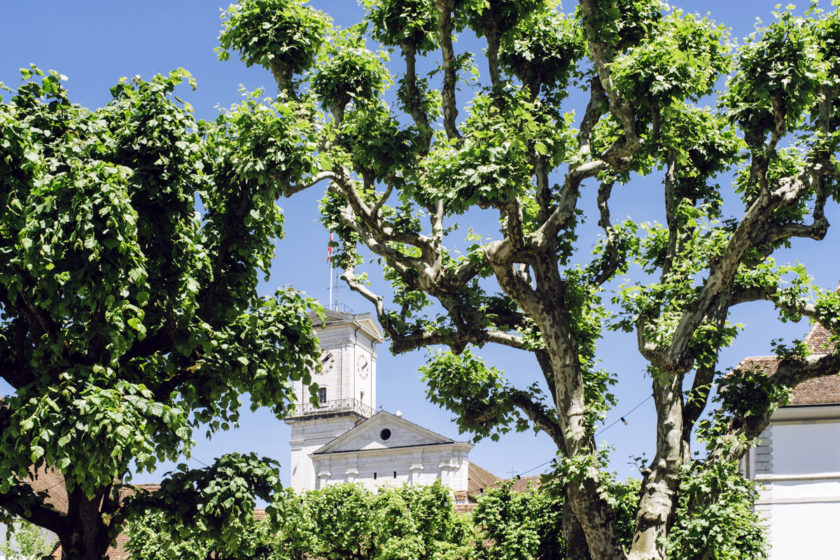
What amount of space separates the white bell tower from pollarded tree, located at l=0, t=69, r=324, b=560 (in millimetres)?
62801

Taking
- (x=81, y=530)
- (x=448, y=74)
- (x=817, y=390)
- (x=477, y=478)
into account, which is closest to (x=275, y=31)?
(x=448, y=74)

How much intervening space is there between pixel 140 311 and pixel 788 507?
22945mm

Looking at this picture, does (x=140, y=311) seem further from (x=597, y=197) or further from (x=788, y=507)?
(x=788, y=507)

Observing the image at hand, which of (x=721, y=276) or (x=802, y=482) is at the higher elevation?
(x=721, y=276)

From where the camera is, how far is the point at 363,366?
7906 centimetres

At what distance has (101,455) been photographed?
10055 mm

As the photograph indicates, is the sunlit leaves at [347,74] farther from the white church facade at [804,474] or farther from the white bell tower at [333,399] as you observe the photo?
the white bell tower at [333,399]

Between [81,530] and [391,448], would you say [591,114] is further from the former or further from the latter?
[391,448]

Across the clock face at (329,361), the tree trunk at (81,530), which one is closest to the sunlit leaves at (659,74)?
the tree trunk at (81,530)

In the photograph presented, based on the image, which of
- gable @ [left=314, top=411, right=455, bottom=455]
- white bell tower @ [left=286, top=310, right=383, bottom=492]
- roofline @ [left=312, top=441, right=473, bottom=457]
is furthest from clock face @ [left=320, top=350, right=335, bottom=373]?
roofline @ [left=312, top=441, right=473, bottom=457]

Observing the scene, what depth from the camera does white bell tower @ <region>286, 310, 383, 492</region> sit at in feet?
250

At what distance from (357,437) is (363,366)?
9.78 meters

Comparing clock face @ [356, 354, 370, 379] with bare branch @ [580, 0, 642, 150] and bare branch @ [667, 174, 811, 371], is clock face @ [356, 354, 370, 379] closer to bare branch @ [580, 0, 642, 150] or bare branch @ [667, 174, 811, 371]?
bare branch @ [667, 174, 811, 371]

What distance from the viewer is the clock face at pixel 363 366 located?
77938mm
